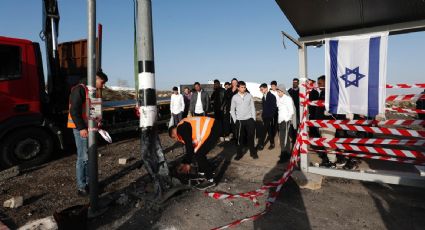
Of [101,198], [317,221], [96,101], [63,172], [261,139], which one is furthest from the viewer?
[261,139]

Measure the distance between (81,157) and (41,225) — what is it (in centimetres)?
118

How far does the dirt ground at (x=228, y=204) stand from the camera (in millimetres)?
3408

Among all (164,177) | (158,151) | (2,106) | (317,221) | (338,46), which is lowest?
(317,221)

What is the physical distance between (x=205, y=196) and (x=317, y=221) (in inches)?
63.7

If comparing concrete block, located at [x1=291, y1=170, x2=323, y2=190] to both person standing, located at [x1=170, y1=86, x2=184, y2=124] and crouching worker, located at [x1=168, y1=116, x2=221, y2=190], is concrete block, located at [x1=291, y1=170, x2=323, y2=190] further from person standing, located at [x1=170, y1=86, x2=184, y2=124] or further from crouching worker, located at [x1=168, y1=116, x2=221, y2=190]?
person standing, located at [x1=170, y1=86, x2=184, y2=124]

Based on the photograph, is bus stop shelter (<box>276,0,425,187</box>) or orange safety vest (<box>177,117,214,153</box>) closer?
bus stop shelter (<box>276,0,425,187</box>)

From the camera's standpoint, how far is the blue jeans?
4332 mm

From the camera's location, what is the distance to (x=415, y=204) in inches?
151

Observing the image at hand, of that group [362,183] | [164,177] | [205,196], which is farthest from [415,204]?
[164,177]

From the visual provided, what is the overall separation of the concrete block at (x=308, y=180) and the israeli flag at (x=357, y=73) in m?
1.17

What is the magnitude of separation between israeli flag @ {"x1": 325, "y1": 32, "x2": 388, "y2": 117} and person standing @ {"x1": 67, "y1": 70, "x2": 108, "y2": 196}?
374 cm

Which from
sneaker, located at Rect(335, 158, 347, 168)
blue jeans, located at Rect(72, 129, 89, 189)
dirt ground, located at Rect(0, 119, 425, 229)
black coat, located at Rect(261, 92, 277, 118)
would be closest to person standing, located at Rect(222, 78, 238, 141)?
black coat, located at Rect(261, 92, 277, 118)

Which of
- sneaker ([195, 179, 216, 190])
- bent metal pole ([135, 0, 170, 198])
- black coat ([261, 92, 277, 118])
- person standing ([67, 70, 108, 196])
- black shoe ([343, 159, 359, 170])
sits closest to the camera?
bent metal pole ([135, 0, 170, 198])

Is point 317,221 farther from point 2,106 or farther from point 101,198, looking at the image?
point 2,106
